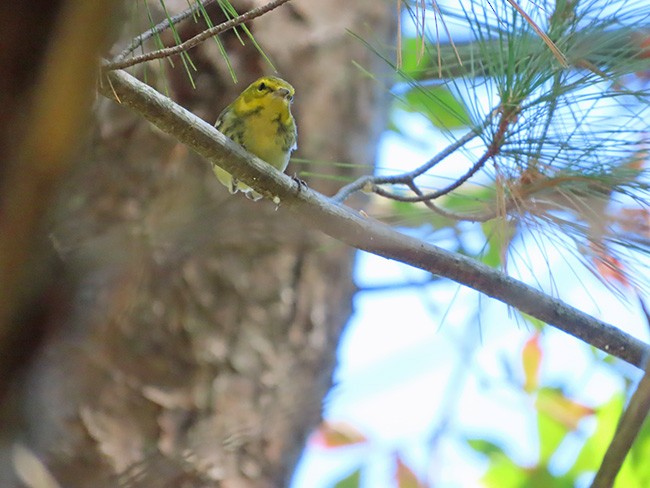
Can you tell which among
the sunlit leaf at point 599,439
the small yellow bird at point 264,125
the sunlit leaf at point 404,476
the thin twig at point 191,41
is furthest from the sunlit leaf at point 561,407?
the thin twig at point 191,41

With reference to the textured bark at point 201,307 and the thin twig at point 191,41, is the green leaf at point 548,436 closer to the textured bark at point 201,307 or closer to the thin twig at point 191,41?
the textured bark at point 201,307

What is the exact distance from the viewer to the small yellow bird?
1.59m

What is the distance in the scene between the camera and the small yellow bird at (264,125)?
1.59m

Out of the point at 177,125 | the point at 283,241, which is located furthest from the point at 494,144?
the point at 283,241

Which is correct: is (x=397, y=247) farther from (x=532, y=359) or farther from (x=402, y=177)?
(x=532, y=359)

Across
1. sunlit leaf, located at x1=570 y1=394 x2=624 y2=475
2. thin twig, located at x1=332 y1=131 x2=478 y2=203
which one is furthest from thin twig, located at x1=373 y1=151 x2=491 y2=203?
sunlit leaf, located at x1=570 y1=394 x2=624 y2=475

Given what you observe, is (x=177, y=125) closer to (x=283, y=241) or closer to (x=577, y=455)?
(x=283, y=241)

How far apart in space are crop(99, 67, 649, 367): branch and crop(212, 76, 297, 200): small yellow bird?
476 mm

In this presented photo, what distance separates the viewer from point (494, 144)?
48.1 inches

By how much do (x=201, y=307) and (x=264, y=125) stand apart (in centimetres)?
54

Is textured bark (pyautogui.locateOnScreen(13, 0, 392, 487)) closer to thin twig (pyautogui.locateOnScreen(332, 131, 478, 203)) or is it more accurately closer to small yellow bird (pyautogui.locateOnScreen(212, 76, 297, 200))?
small yellow bird (pyautogui.locateOnScreen(212, 76, 297, 200))

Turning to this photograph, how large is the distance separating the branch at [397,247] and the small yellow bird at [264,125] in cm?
48

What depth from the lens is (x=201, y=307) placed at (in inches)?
75.3

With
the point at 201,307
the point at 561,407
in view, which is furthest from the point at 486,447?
the point at 201,307
